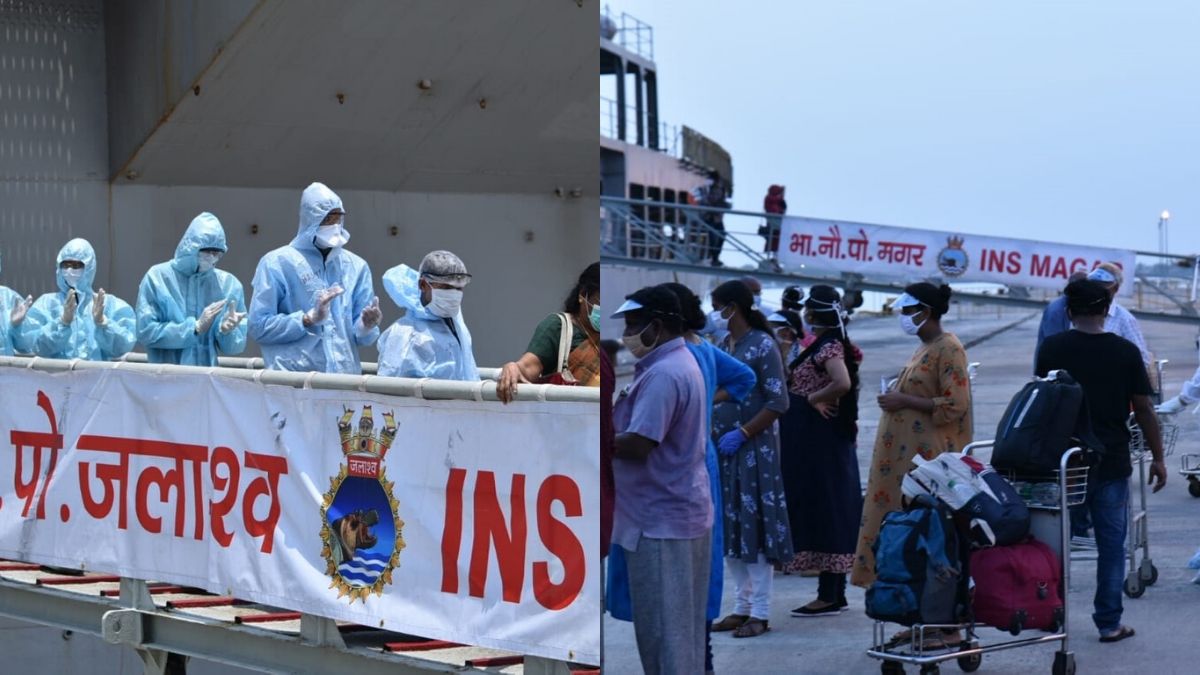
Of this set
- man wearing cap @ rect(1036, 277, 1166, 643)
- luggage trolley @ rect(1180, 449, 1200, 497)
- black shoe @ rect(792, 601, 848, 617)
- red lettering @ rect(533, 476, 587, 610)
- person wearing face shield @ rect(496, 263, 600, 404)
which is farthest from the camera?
luggage trolley @ rect(1180, 449, 1200, 497)

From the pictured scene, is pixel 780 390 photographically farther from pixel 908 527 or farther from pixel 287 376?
pixel 287 376

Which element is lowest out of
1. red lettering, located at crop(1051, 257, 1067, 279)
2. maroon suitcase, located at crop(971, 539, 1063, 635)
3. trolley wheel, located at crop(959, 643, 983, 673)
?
trolley wheel, located at crop(959, 643, 983, 673)

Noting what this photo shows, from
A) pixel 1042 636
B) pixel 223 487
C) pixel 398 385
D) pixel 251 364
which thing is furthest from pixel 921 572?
pixel 251 364

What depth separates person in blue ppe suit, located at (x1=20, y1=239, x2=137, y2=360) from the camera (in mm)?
8562

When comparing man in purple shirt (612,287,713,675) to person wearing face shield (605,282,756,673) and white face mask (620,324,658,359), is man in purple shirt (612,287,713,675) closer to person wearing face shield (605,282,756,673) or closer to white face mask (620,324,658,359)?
white face mask (620,324,658,359)

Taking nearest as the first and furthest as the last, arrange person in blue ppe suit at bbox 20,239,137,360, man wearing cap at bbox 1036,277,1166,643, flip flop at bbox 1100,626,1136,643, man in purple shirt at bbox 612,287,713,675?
man in purple shirt at bbox 612,287,713,675, man wearing cap at bbox 1036,277,1166,643, flip flop at bbox 1100,626,1136,643, person in blue ppe suit at bbox 20,239,137,360

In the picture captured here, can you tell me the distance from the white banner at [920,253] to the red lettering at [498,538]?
17.3m

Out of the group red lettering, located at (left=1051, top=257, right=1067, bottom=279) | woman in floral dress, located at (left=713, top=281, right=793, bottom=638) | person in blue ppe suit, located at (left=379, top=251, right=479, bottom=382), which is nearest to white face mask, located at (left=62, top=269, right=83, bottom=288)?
person in blue ppe suit, located at (left=379, top=251, right=479, bottom=382)

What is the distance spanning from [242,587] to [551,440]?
1.72m

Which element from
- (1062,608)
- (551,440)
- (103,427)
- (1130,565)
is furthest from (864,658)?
(103,427)

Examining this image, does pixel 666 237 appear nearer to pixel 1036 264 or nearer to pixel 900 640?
pixel 1036 264

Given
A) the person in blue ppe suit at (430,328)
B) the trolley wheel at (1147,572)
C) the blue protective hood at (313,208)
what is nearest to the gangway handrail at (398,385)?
the person in blue ppe suit at (430,328)

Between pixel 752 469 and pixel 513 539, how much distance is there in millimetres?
2551

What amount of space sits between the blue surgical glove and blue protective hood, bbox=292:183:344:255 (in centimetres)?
208
